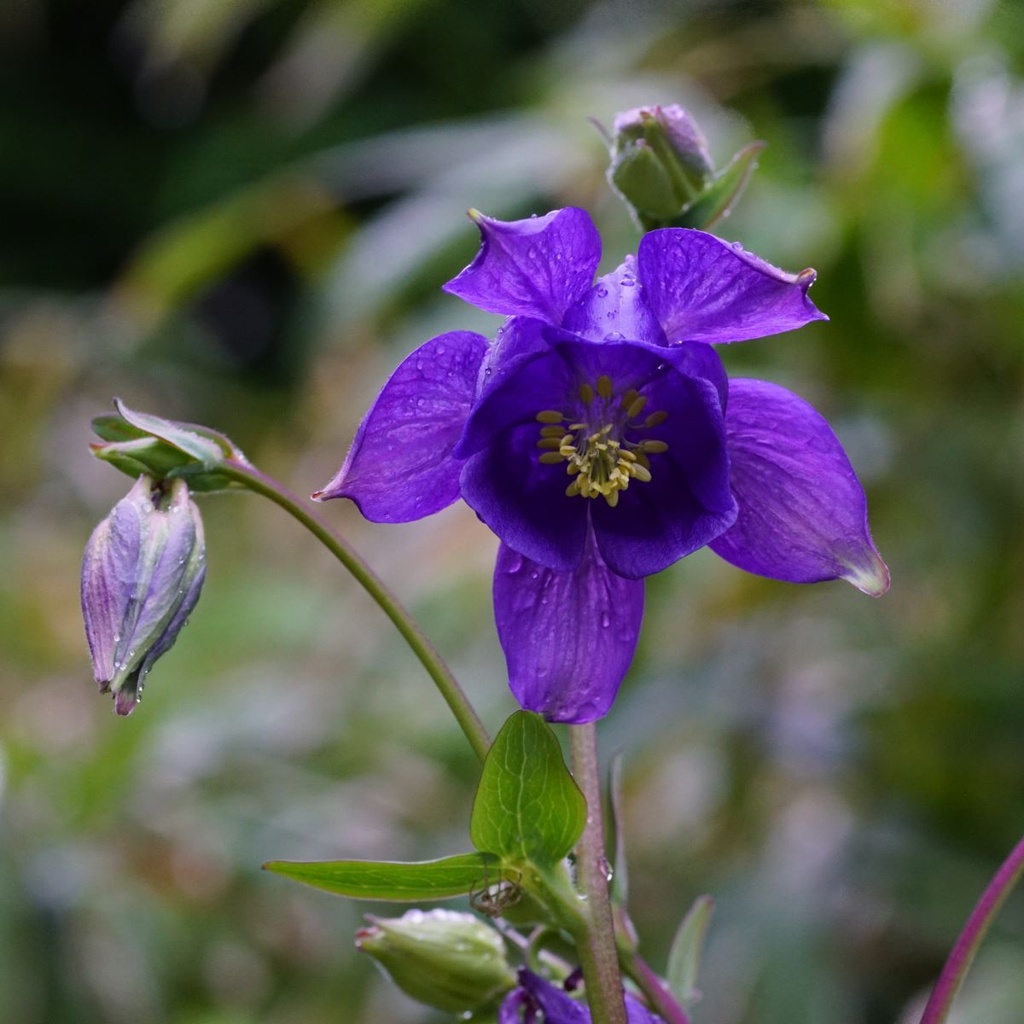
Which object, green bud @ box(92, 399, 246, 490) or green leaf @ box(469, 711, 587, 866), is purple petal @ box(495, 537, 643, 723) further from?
green bud @ box(92, 399, 246, 490)

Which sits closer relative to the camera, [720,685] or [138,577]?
[138,577]

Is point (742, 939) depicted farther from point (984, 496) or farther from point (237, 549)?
point (237, 549)

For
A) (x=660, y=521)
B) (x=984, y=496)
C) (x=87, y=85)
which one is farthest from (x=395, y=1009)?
(x=87, y=85)

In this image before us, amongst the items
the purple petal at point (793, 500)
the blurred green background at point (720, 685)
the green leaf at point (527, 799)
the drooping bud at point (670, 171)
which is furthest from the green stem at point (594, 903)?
the blurred green background at point (720, 685)

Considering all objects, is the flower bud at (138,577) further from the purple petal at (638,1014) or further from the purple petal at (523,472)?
the purple petal at (638,1014)

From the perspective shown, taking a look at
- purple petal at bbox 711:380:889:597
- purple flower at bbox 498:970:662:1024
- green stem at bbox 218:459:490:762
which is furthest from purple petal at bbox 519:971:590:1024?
purple petal at bbox 711:380:889:597

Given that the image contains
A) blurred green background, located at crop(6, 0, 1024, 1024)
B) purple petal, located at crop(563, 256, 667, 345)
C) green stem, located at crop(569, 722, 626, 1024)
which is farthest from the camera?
blurred green background, located at crop(6, 0, 1024, 1024)

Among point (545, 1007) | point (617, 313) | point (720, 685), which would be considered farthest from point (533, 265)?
point (720, 685)

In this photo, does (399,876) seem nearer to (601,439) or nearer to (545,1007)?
(545,1007)
